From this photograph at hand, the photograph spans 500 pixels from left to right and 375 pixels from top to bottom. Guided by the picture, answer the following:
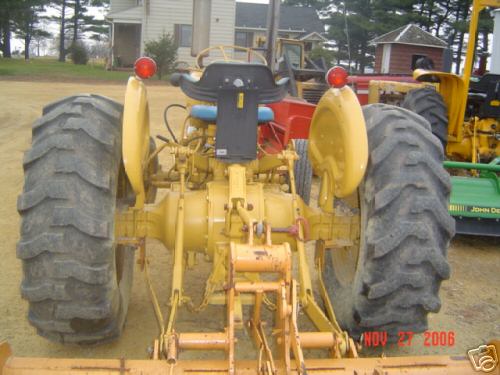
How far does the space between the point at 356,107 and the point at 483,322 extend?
225 cm

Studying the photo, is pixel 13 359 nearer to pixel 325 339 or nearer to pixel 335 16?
pixel 325 339

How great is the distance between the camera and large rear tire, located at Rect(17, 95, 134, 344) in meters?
2.91

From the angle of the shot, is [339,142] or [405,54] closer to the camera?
[339,142]

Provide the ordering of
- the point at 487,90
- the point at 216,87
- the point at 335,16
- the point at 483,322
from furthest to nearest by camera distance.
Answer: the point at 335,16
the point at 487,90
the point at 483,322
the point at 216,87

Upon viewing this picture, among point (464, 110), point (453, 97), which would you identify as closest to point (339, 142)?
point (464, 110)

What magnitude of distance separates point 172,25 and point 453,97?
83.6ft

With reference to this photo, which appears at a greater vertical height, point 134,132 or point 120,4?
point 120,4

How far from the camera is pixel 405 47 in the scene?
30.3 meters

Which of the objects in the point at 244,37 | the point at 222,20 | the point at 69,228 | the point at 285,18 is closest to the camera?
the point at 69,228

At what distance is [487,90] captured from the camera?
818 centimetres

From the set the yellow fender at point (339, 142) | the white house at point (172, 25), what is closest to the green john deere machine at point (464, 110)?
the yellow fender at point (339, 142)

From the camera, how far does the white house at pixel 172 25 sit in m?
31.1

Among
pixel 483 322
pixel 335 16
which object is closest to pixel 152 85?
pixel 335 16

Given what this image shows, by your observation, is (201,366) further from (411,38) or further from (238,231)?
(411,38)
